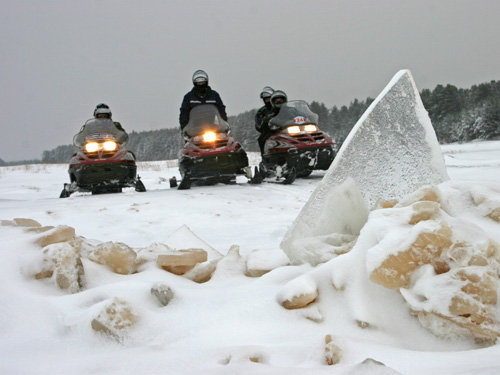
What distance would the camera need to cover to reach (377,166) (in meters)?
2.25

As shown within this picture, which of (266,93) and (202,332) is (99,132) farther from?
(202,332)

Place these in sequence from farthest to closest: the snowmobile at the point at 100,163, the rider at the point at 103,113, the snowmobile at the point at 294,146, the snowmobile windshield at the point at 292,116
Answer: the snowmobile windshield at the point at 292,116 < the snowmobile at the point at 294,146 < the rider at the point at 103,113 < the snowmobile at the point at 100,163

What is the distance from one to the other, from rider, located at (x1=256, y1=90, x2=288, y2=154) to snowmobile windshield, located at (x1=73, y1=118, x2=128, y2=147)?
312cm

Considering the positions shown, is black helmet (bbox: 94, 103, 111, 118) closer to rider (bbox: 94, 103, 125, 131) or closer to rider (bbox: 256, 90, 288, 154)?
rider (bbox: 94, 103, 125, 131)

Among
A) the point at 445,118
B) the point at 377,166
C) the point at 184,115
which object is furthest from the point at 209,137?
the point at 445,118

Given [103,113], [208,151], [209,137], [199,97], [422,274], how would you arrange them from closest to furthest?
[422,274] < [208,151] < [209,137] < [103,113] < [199,97]

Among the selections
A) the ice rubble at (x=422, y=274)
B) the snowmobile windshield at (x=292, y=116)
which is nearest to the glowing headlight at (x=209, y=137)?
the snowmobile windshield at (x=292, y=116)

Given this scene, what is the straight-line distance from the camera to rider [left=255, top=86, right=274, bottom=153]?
8.98 meters

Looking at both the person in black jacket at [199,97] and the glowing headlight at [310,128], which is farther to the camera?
the glowing headlight at [310,128]

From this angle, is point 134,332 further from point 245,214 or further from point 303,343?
point 245,214

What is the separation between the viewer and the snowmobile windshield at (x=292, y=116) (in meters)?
8.13

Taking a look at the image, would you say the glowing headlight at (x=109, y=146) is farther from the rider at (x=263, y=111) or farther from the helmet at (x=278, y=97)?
the helmet at (x=278, y=97)

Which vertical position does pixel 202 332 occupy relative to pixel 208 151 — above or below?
below

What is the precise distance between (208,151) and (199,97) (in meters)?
1.46
